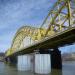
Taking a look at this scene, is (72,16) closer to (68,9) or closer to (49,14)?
(68,9)

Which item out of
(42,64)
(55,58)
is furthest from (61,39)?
(55,58)

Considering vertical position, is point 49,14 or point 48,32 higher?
point 49,14

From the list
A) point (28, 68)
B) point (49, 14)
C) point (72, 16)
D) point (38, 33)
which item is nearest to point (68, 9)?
point (72, 16)

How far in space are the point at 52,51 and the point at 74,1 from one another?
34823 millimetres

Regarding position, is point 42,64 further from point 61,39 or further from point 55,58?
point 55,58

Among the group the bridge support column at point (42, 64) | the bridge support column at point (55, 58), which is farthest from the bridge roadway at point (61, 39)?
the bridge support column at point (55, 58)

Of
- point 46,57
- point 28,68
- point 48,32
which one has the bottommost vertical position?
point 28,68

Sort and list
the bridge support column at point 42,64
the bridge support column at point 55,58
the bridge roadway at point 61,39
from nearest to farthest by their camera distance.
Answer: the bridge roadway at point 61,39 → the bridge support column at point 42,64 → the bridge support column at point 55,58

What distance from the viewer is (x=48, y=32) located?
57.9 metres

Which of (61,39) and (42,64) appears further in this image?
(42,64)

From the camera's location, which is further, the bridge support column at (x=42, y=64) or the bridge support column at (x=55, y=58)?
the bridge support column at (x=55, y=58)

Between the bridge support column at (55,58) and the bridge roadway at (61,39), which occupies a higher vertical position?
the bridge roadway at (61,39)

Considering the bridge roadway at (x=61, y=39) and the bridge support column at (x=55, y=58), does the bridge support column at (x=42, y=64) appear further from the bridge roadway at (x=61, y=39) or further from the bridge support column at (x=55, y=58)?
the bridge support column at (x=55, y=58)

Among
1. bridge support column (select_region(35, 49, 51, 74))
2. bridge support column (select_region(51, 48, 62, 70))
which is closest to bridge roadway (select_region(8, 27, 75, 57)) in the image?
bridge support column (select_region(35, 49, 51, 74))
